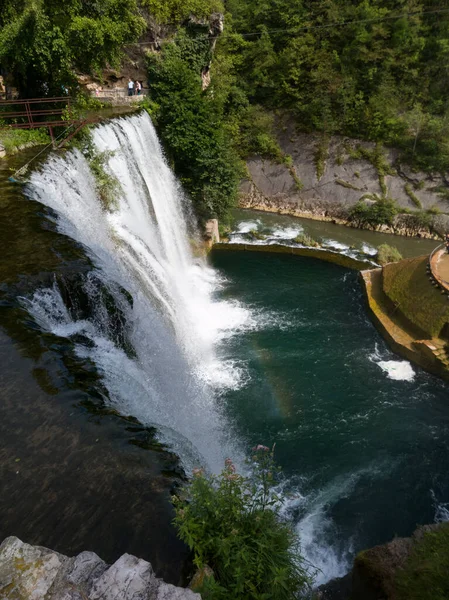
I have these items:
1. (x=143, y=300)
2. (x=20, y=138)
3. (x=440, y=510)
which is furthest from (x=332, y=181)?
(x=440, y=510)

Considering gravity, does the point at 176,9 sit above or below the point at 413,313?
above

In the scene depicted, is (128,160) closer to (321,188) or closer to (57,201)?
(57,201)

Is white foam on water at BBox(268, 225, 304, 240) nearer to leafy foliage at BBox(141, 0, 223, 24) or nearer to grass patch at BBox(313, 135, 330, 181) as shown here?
grass patch at BBox(313, 135, 330, 181)

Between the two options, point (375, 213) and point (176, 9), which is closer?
point (176, 9)

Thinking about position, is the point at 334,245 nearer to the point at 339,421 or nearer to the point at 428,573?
the point at 339,421

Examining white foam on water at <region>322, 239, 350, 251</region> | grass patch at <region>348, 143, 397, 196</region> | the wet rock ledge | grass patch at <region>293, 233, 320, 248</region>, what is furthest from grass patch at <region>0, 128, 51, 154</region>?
grass patch at <region>348, 143, 397, 196</region>

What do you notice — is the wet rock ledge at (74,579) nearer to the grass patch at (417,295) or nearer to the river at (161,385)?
the river at (161,385)
